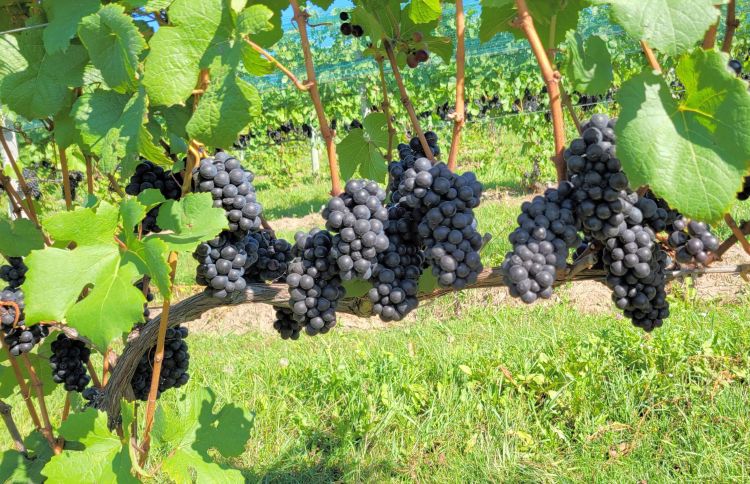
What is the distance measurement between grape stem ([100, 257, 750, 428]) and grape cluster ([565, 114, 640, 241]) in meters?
0.12

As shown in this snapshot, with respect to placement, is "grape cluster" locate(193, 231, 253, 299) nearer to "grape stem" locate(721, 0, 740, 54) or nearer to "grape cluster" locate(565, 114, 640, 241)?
"grape cluster" locate(565, 114, 640, 241)

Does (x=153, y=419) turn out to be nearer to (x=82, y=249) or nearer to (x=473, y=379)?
(x=82, y=249)

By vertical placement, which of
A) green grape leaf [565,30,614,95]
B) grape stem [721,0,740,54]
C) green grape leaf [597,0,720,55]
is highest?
green grape leaf [597,0,720,55]

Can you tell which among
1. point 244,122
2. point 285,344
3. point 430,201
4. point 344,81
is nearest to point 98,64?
point 244,122

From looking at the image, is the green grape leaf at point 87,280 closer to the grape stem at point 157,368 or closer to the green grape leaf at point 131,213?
the green grape leaf at point 131,213

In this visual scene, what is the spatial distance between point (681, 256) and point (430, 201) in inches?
19.9

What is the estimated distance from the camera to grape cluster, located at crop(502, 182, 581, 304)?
1020 millimetres

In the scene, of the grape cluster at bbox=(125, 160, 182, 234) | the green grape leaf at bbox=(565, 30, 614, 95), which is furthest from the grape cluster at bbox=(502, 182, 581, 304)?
the grape cluster at bbox=(125, 160, 182, 234)

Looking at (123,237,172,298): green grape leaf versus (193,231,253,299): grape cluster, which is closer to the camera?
(123,237,172,298): green grape leaf

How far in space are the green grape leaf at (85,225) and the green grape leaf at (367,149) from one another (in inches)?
23.8

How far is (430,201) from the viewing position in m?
1.07

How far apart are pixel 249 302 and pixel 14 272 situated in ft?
2.55

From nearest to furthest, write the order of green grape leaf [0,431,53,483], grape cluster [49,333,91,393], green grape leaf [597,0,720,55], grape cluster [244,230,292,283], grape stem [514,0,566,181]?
green grape leaf [597,0,720,55]
grape stem [514,0,566,181]
grape cluster [244,230,292,283]
green grape leaf [0,431,53,483]
grape cluster [49,333,91,393]

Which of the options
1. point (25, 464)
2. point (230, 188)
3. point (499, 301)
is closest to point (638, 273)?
point (230, 188)
